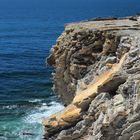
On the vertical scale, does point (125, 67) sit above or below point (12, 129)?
above

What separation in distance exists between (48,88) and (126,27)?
2518 centimetres

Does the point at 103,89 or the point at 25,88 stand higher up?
the point at 103,89

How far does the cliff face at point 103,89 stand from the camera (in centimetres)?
3091

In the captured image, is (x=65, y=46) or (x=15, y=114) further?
(x=15, y=114)

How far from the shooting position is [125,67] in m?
37.1

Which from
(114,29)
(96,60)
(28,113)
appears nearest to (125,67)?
(96,60)

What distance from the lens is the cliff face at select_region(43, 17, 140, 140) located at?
30.9m

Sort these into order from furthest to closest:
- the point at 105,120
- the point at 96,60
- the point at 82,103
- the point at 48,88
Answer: the point at 48,88
the point at 96,60
the point at 82,103
the point at 105,120

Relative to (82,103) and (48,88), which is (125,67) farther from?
(48,88)

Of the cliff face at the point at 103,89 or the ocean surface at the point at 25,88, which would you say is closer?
the cliff face at the point at 103,89

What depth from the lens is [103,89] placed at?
115 feet

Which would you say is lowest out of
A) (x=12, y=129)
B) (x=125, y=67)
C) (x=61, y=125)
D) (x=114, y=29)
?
(x=12, y=129)

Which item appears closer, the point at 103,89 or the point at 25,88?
the point at 103,89

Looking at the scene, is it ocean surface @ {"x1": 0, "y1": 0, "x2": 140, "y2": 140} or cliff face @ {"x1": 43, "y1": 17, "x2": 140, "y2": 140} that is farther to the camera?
ocean surface @ {"x1": 0, "y1": 0, "x2": 140, "y2": 140}
